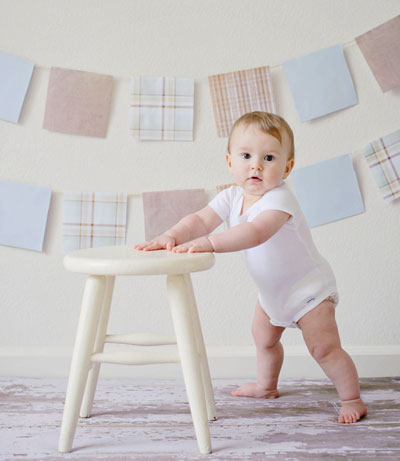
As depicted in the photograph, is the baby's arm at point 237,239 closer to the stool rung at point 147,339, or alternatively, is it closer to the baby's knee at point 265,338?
the stool rung at point 147,339

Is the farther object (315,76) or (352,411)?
(315,76)

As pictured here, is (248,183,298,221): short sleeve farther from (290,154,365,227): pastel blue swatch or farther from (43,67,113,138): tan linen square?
(43,67,113,138): tan linen square

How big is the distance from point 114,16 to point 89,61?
136 millimetres

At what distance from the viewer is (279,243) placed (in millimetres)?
1170

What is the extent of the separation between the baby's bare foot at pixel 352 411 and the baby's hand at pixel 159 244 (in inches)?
19.3

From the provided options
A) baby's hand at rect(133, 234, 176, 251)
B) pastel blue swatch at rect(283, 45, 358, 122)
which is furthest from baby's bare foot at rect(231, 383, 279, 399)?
pastel blue swatch at rect(283, 45, 358, 122)

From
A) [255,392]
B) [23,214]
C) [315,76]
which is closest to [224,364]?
[255,392]

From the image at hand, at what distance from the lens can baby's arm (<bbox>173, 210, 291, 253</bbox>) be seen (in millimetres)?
999

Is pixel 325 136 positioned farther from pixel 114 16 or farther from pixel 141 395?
pixel 141 395

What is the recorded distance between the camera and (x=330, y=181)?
1482 mm

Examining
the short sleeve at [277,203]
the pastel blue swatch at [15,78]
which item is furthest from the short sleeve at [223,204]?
the pastel blue swatch at [15,78]

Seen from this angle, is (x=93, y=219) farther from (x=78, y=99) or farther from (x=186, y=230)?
(x=186, y=230)

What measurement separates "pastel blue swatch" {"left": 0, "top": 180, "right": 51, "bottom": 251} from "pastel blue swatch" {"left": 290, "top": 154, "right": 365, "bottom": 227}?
2.22 feet

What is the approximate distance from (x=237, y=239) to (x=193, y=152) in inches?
22.0
